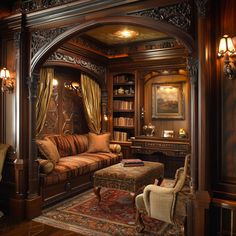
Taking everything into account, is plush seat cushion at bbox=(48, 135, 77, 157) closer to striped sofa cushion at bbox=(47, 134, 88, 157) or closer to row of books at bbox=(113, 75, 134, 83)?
striped sofa cushion at bbox=(47, 134, 88, 157)

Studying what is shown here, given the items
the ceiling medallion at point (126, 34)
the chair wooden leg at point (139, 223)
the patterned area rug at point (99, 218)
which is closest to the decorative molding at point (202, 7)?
the chair wooden leg at point (139, 223)

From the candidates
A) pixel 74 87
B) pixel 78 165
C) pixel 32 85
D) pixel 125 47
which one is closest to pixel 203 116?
pixel 32 85

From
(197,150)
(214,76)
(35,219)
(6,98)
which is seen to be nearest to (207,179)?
(197,150)

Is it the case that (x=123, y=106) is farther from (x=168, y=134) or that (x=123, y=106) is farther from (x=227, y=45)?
(x=227, y=45)

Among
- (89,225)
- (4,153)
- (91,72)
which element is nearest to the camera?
(89,225)

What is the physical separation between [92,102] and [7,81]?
2.72 m

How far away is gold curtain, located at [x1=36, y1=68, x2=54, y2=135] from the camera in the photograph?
5.15 m

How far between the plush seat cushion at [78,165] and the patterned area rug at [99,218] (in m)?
0.45

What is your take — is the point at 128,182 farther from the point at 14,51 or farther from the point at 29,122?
the point at 14,51

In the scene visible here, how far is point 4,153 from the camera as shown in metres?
3.96

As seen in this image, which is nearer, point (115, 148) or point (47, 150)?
point (47, 150)

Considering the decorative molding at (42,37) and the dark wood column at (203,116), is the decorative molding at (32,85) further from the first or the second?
the dark wood column at (203,116)

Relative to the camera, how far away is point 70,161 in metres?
5.05

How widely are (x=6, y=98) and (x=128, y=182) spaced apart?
233 centimetres
